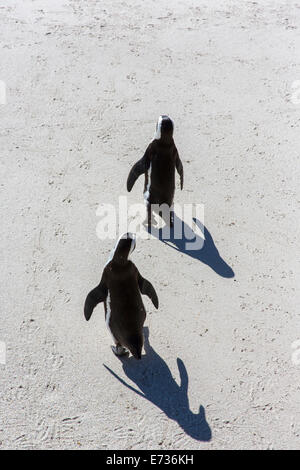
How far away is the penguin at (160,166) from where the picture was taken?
4.43 meters

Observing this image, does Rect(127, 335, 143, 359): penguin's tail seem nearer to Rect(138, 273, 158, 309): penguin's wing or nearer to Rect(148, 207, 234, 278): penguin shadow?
Rect(138, 273, 158, 309): penguin's wing

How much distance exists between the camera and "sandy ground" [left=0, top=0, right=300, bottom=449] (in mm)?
3594

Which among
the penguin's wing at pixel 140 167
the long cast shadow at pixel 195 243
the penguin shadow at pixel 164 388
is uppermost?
the penguin's wing at pixel 140 167

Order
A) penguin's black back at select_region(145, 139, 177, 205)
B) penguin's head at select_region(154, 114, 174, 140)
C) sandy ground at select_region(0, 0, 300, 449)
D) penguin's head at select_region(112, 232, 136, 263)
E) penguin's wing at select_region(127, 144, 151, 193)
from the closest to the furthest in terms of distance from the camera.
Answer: penguin's head at select_region(112, 232, 136, 263), sandy ground at select_region(0, 0, 300, 449), penguin's head at select_region(154, 114, 174, 140), penguin's black back at select_region(145, 139, 177, 205), penguin's wing at select_region(127, 144, 151, 193)

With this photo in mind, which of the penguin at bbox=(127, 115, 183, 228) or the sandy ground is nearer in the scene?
the sandy ground

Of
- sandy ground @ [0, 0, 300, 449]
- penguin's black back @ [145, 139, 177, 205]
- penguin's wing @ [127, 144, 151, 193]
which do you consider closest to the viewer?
sandy ground @ [0, 0, 300, 449]

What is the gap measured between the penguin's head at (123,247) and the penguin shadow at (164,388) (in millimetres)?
834

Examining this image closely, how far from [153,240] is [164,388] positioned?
1.49m

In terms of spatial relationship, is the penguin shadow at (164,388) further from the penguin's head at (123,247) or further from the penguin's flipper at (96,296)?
the penguin's head at (123,247)

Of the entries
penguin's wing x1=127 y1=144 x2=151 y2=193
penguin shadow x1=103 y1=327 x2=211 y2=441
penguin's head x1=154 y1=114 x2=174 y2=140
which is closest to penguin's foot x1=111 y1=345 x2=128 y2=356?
penguin shadow x1=103 y1=327 x2=211 y2=441

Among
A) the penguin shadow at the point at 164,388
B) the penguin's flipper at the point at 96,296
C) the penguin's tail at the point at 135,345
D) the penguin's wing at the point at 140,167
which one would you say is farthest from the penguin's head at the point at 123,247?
the penguin's wing at the point at 140,167

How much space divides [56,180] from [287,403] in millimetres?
3028

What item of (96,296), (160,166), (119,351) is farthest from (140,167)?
(119,351)

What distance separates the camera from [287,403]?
365 cm
